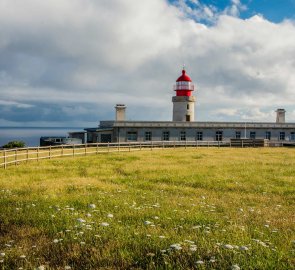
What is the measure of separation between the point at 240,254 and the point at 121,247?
7.45 feet

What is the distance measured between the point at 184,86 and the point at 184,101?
2.84 meters

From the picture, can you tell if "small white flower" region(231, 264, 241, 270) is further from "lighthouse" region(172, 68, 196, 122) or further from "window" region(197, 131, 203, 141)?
"lighthouse" region(172, 68, 196, 122)

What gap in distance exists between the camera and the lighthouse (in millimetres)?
59741

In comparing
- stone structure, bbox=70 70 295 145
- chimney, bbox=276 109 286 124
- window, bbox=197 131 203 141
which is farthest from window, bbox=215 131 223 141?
chimney, bbox=276 109 286 124

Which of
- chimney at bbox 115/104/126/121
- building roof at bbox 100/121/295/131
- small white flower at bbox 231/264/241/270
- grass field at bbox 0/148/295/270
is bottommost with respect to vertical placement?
grass field at bbox 0/148/295/270

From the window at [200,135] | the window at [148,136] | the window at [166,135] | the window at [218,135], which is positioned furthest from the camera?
the window at [218,135]

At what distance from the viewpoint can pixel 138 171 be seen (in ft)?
72.5

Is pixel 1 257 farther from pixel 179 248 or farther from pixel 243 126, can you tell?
pixel 243 126

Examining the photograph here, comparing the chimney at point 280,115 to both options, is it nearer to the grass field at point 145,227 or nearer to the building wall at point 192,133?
the building wall at point 192,133

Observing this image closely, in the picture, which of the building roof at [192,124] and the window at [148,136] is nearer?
the building roof at [192,124]

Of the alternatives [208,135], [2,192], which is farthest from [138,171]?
[208,135]

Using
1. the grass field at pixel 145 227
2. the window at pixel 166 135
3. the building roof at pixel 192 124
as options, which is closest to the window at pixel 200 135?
the building roof at pixel 192 124

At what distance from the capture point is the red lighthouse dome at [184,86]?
60125mm

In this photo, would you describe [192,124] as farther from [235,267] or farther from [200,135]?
[235,267]
